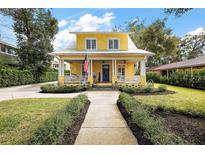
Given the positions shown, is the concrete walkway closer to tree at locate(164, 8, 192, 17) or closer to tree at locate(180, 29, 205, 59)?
tree at locate(164, 8, 192, 17)

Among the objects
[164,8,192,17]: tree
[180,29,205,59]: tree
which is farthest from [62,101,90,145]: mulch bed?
[180,29,205,59]: tree

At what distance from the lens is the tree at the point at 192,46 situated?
4694cm

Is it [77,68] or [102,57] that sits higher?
[102,57]

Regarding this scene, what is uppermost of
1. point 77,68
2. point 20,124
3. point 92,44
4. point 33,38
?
point 33,38

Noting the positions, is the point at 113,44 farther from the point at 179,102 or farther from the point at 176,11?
the point at 176,11

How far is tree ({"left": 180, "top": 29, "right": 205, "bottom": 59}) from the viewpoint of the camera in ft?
154

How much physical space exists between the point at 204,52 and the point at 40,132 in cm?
5169

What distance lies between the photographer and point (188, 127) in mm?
5582

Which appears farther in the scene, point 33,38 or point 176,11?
point 33,38

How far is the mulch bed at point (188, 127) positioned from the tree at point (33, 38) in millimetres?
24611

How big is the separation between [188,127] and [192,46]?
158 ft

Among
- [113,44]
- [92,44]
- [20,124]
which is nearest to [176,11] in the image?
[20,124]

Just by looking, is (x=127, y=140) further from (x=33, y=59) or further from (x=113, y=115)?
(x=33, y=59)

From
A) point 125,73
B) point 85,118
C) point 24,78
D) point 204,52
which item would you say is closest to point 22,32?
point 24,78
